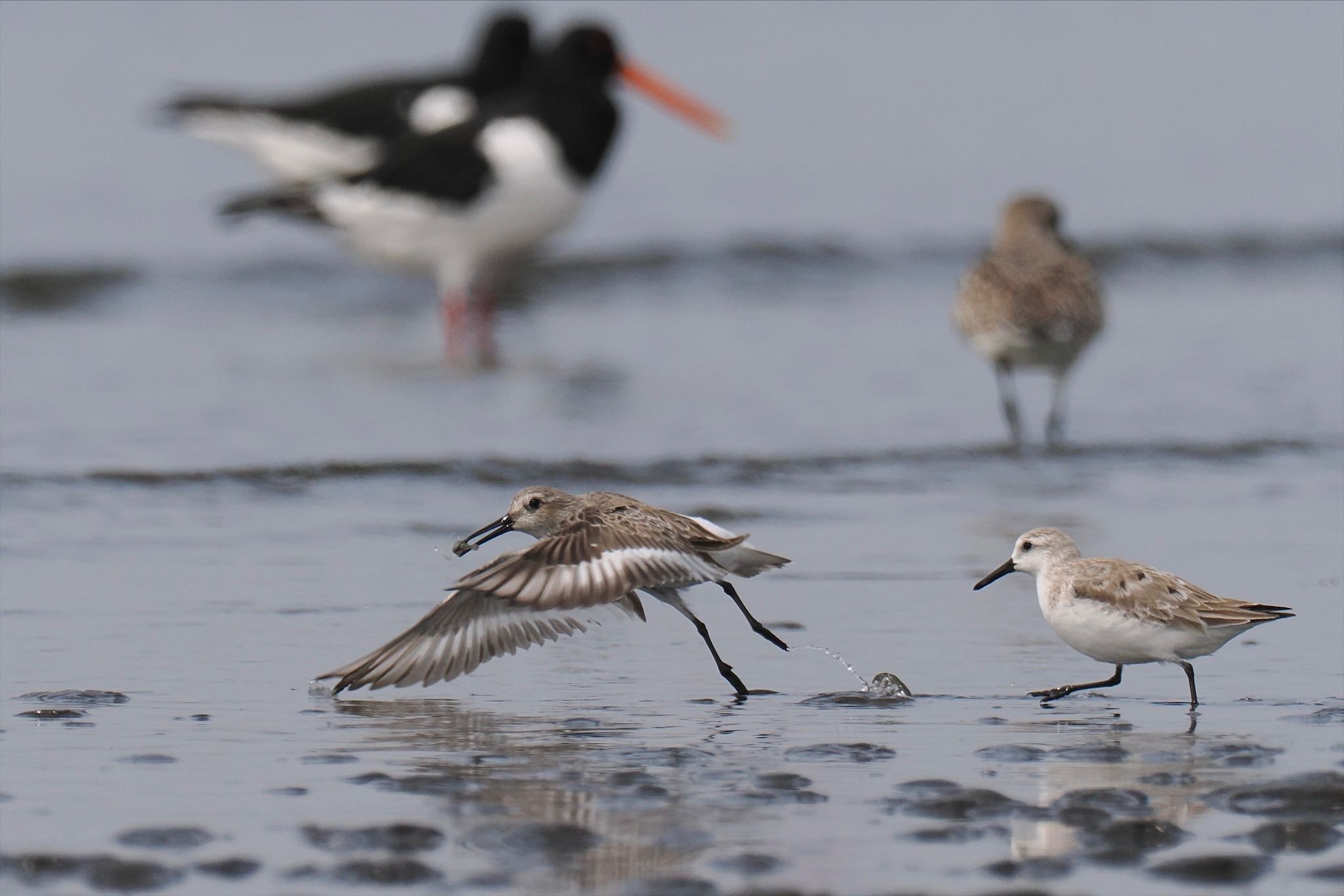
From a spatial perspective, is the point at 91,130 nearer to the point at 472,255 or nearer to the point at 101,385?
the point at 472,255

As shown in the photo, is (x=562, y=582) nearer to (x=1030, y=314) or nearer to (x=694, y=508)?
(x=694, y=508)

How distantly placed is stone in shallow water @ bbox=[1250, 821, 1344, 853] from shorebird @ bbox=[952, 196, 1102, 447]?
512cm

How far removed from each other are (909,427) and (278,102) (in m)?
8.18

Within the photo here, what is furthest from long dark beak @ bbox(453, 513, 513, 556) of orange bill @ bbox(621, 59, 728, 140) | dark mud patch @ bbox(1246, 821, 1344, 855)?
orange bill @ bbox(621, 59, 728, 140)

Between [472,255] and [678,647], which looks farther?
[472,255]

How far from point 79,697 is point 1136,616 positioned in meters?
2.35

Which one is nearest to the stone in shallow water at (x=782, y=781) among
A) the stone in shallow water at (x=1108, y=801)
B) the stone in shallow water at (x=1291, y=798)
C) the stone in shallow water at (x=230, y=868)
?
the stone in shallow water at (x=1108, y=801)

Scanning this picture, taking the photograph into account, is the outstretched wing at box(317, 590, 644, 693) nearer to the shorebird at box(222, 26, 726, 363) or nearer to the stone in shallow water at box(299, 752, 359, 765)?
the stone in shallow water at box(299, 752, 359, 765)

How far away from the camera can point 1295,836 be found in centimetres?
355

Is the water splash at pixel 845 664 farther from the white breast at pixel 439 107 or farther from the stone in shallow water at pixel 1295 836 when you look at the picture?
the white breast at pixel 439 107

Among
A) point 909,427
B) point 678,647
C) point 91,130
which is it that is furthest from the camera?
point 91,130

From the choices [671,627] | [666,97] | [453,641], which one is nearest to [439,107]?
[666,97]

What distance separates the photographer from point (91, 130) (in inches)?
734

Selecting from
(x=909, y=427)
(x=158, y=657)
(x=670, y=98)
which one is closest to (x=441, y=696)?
(x=158, y=657)
